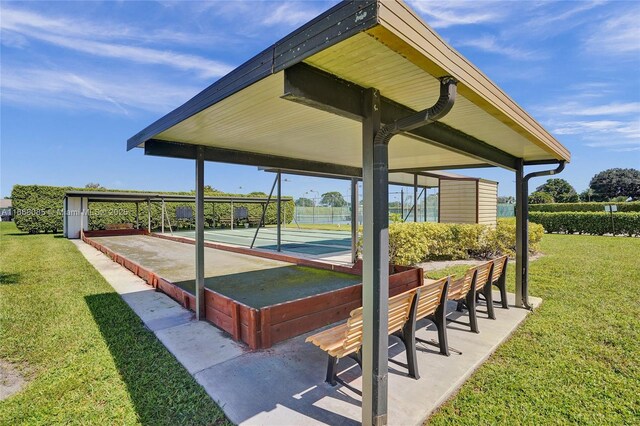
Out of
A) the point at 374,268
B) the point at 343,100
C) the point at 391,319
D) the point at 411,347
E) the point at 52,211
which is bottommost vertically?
the point at 411,347

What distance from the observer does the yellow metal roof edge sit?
4.55ft

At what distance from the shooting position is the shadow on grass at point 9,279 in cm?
690

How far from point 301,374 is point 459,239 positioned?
26.2 ft

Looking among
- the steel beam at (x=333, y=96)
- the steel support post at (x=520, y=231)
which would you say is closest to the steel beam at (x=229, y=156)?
the steel beam at (x=333, y=96)

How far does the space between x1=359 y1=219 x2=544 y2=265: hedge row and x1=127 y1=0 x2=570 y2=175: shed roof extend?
3.94 meters

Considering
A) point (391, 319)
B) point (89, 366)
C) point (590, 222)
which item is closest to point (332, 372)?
point (391, 319)

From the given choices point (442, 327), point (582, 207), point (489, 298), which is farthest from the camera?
point (582, 207)

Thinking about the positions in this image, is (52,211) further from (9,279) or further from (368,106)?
(368,106)

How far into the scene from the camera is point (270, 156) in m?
5.29

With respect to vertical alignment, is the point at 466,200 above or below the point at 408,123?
below

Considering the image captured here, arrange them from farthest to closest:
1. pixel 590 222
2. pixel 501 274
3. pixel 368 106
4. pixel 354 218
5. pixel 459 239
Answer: pixel 590 222 → pixel 459 239 → pixel 354 218 → pixel 501 274 → pixel 368 106

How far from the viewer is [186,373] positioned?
3.05m

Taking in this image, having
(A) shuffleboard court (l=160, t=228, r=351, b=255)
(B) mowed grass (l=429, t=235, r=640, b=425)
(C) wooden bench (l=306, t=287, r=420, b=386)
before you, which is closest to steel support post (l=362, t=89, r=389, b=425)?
(C) wooden bench (l=306, t=287, r=420, b=386)

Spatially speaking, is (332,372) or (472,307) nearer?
(332,372)
